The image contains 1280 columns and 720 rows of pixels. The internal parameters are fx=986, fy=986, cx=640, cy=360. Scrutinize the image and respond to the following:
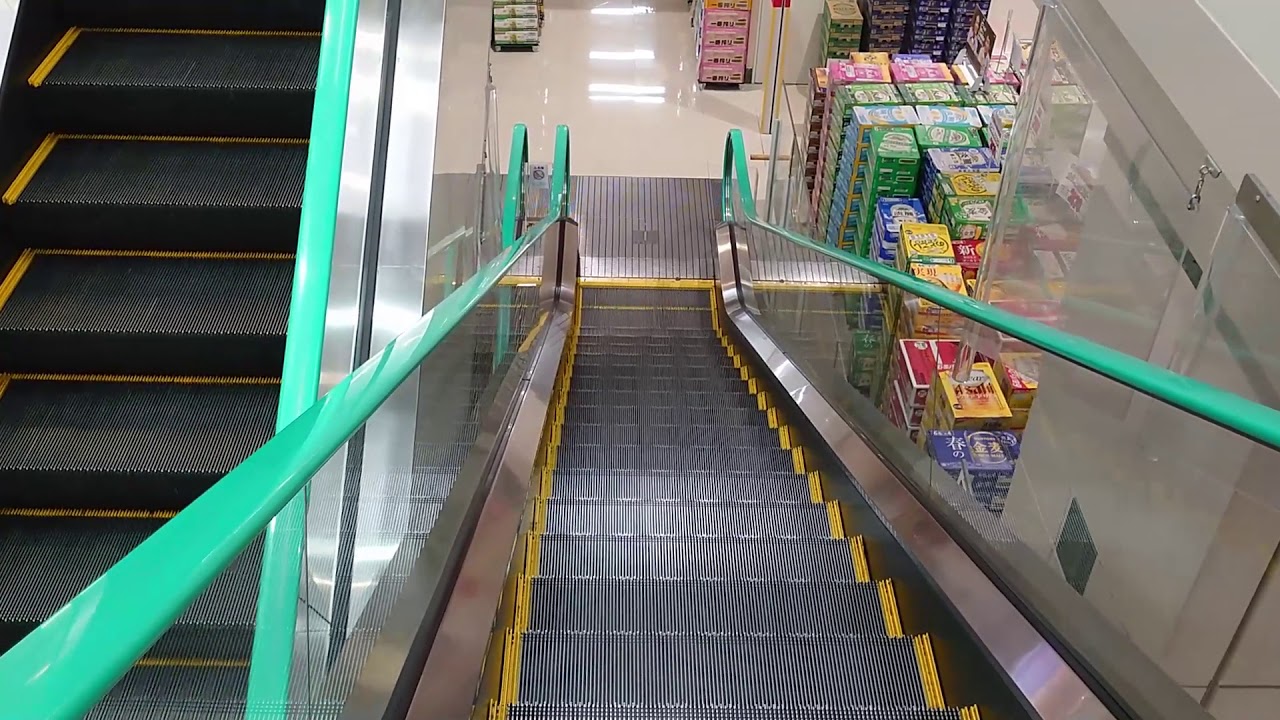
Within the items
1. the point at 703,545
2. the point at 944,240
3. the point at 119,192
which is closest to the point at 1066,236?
the point at 944,240

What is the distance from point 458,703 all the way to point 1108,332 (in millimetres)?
2365

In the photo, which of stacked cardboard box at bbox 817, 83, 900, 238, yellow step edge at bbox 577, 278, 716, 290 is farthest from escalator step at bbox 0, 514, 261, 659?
yellow step edge at bbox 577, 278, 716, 290

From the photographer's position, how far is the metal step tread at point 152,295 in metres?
2.62

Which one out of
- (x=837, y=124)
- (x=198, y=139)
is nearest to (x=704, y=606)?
(x=198, y=139)

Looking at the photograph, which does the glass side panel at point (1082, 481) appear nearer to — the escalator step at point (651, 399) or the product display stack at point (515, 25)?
the escalator step at point (651, 399)

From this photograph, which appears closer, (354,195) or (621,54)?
(354,195)

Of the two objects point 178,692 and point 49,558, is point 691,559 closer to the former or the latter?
point 49,558

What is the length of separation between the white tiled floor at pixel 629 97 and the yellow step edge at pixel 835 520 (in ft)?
19.9

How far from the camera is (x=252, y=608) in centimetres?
121

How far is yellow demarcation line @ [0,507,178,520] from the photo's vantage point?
8.38 ft

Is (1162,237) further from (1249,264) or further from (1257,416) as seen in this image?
(1257,416)

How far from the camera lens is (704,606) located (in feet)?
8.38

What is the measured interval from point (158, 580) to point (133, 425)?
190cm

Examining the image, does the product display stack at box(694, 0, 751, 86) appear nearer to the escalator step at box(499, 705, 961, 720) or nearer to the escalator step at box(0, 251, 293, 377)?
the escalator step at box(0, 251, 293, 377)
